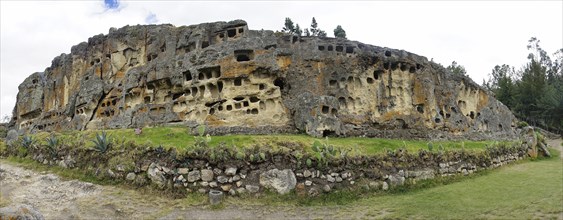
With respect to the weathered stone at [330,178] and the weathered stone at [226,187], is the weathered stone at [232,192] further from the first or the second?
the weathered stone at [330,178]

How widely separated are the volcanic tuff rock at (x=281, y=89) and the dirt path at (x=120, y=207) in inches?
362

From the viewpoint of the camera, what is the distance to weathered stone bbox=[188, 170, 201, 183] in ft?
51.9

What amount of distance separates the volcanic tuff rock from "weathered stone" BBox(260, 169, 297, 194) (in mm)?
8478

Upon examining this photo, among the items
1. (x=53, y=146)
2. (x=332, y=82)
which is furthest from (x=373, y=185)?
(x=53, y=146)

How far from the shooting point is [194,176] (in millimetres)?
15852

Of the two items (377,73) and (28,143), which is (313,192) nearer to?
(377,73)

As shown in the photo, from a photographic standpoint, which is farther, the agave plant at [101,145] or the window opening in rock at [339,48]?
the window opening in rock at [339,48]

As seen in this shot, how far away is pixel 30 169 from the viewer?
20.5 metres

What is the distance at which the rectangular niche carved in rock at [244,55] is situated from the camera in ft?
86.4

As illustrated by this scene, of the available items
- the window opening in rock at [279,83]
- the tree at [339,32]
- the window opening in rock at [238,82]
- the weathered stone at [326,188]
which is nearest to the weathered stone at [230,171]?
the weathered stone at [326,188]

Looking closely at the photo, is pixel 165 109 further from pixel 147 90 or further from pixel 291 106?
pixel 291 106

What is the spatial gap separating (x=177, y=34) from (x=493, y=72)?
71.7 meters

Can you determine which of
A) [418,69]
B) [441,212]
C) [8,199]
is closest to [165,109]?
[8,199]

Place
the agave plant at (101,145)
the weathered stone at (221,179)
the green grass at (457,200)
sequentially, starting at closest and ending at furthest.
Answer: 1. the green grass at (457,200)
2. the weathered stone at (221,179)
3. the agave plant at (101,145)
